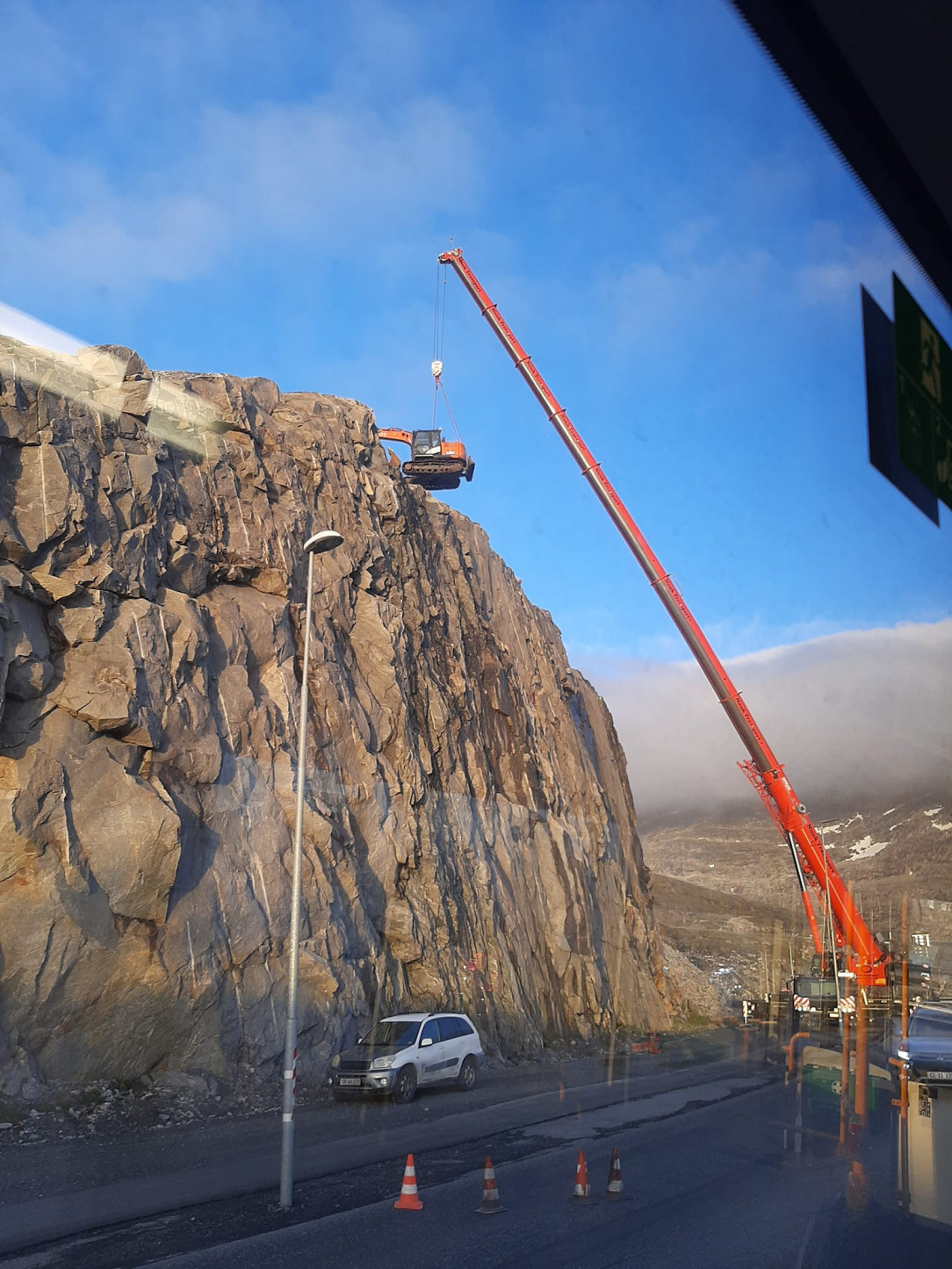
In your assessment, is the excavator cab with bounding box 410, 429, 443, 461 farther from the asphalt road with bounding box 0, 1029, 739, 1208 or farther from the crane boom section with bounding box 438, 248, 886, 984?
the asphalt road with bounding box 0, 1029, 739, 1208

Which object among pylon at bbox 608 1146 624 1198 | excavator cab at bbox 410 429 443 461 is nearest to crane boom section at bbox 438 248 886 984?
excavator cab at bbox 410 429 443 461

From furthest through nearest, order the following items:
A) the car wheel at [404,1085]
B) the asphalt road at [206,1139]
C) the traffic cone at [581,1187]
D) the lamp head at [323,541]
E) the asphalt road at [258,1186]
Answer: the car wheel at [404,1085]
the lamp head at [323,541]
the asphalt road at [206,1139]
the traffic cone at [581,1187]
the asphalt road at [258,1186]

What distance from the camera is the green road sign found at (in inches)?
167

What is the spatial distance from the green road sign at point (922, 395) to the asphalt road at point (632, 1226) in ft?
21.1

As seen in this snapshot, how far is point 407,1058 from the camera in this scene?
1845cm

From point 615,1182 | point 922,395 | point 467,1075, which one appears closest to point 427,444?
point 467,1075

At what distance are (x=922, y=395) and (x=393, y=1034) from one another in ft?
58.1

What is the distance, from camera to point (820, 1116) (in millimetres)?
15758

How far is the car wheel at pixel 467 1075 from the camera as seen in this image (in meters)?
20.2

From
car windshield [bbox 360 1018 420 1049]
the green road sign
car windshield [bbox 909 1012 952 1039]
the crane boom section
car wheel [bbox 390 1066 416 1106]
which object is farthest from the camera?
the crane boom section

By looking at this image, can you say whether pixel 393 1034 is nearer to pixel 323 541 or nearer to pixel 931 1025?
pixel 931 1025

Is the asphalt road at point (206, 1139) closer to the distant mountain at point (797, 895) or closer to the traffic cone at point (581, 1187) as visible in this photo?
the traffic cone at point (581, 1187)

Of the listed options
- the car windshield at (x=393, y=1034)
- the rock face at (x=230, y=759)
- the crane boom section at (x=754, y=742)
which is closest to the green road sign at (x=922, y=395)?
the rock face at (x=230, y=759)

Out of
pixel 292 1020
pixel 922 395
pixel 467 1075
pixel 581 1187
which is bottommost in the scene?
pixel 467 1075
